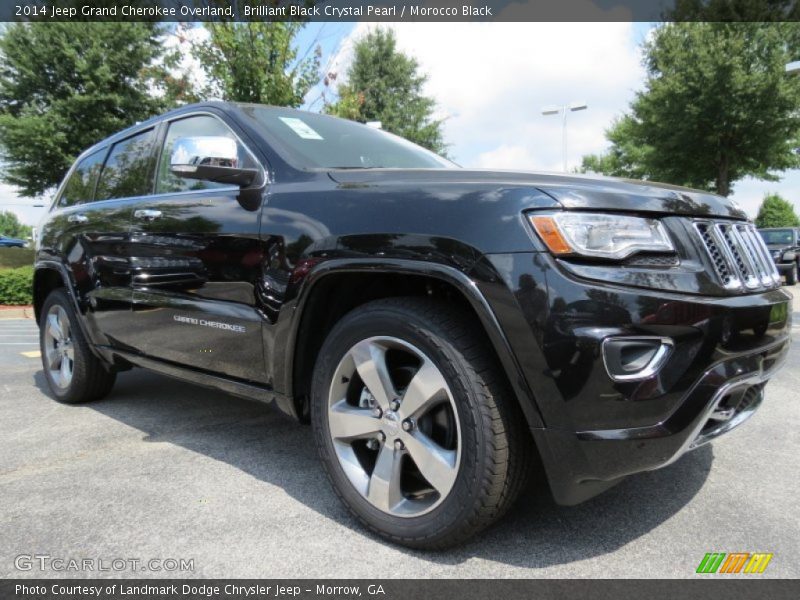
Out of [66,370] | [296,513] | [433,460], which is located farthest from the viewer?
[66,370]

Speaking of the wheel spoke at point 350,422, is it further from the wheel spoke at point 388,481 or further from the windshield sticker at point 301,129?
the windshield sticker at point 301,129

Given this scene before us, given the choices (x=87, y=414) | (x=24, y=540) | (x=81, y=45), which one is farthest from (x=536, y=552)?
(x=81, y=45)

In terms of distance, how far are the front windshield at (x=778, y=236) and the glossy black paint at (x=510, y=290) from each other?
19.0 m

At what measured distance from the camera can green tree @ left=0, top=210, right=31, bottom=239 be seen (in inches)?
3784

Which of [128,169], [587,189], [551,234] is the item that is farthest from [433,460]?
[128,169]

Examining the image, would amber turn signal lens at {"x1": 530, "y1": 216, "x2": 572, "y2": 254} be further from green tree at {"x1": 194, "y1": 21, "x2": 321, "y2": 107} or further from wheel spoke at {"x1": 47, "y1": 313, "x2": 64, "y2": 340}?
green tree at {"x1": 194, "y1": 21, "x2": 321, "y2": 107}

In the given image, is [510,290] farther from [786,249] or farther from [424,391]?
[786,249]

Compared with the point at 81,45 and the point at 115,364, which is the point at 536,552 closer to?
the point at 115,364

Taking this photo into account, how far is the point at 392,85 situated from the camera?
29250mm

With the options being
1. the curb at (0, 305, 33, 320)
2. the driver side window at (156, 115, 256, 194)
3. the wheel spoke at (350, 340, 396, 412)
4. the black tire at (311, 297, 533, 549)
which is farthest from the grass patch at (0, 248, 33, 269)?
the black tire at (311, 297, 533, 549)

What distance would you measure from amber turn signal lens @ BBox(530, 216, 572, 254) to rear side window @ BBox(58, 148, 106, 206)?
3376mm

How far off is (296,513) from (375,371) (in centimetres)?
72

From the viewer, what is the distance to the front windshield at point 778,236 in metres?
18.0

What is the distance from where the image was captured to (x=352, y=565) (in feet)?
6.40
